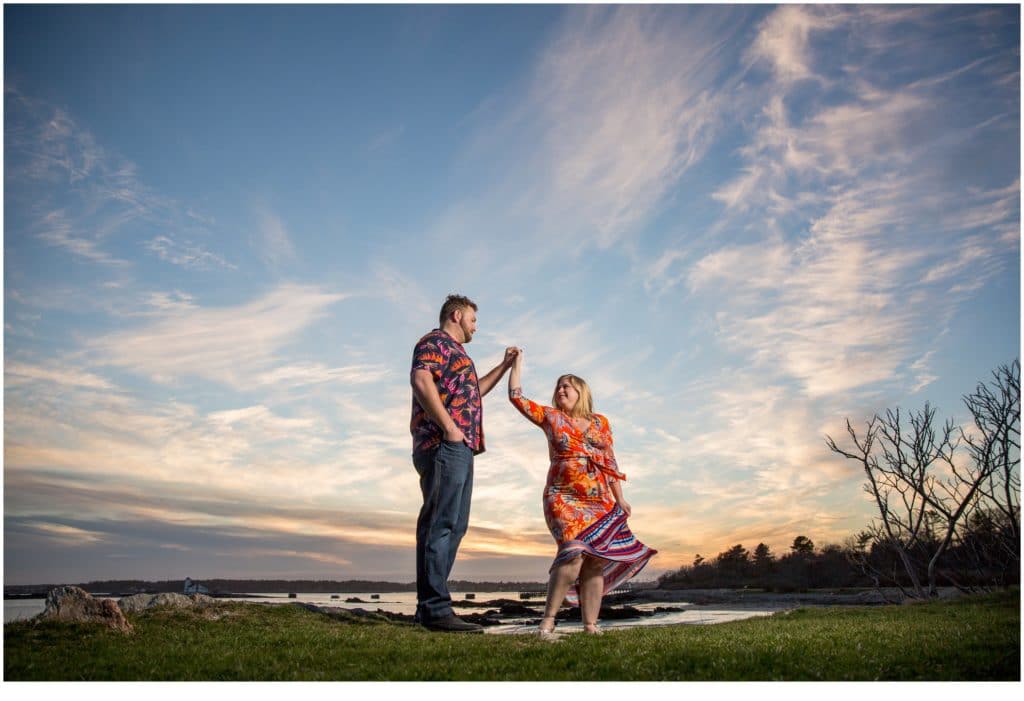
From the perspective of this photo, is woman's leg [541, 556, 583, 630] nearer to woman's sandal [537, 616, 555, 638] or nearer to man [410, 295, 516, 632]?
woman's sandal [537, 616, 555, 638]

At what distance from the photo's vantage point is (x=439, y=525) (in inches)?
248

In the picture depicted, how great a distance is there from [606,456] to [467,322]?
181 cm

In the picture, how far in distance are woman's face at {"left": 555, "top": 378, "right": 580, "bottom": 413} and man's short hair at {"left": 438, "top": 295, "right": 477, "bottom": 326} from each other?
116cm

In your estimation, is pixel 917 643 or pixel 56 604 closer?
pixel 917 643

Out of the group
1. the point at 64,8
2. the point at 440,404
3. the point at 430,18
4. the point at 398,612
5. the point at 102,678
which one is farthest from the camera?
the point at 430,18

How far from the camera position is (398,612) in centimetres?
761

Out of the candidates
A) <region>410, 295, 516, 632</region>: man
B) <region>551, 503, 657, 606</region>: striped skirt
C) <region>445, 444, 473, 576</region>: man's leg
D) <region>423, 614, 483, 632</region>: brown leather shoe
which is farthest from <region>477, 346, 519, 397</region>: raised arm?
<region>423, 614, 483, 632</region>: brown leather shoe

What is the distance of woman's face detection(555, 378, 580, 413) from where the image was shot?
6777 mm

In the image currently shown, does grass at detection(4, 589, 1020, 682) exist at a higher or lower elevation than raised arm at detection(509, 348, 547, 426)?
lower

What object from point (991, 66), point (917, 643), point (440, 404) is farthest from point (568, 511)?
point (991, 66)

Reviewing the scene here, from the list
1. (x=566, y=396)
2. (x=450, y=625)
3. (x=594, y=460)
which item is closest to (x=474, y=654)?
(x=450, y=625)
